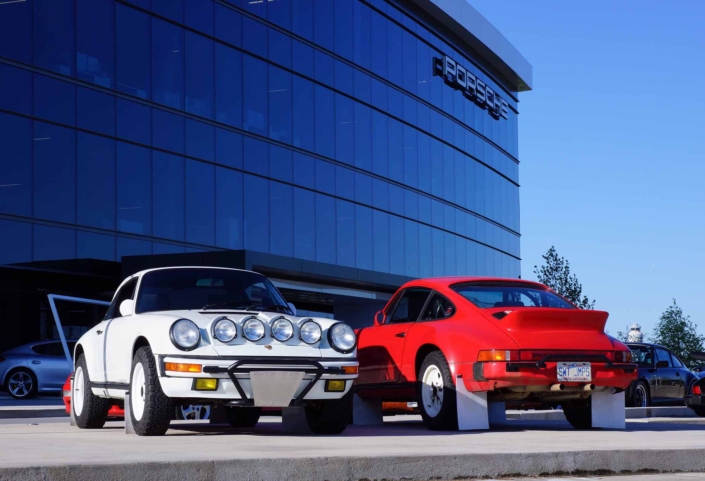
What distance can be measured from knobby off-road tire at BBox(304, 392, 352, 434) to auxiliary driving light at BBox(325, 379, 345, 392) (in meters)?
0.20

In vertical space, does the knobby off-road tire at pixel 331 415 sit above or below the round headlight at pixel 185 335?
below

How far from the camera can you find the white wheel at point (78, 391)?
11086mm

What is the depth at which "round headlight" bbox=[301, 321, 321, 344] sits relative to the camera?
359 inches

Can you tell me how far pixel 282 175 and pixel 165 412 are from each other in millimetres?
27342

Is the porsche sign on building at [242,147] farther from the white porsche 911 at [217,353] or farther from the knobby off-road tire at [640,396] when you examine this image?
A: the white porsche 911 at [217,353]

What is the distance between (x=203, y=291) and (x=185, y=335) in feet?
5.02

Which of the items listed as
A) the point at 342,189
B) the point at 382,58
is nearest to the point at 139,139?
the point at 342,189

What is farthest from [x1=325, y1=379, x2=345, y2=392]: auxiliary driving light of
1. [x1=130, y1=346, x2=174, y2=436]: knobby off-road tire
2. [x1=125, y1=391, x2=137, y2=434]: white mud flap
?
[x1=125, y1=391, x2=137, y2=434]: white mud flap

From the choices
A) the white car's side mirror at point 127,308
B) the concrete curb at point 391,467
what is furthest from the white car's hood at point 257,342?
the concrete curb at point 391,467

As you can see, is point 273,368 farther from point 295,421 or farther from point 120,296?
point 120,296

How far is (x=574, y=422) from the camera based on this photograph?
11.3 meters

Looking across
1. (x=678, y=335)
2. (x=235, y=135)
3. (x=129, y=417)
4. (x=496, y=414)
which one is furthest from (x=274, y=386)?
(x=678, y=335)

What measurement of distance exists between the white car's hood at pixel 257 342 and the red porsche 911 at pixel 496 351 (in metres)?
1.45

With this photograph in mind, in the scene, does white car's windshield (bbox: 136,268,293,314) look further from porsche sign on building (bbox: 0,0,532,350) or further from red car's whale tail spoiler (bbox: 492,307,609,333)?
porsche sign on building (bbox: 0,0,532,350)
